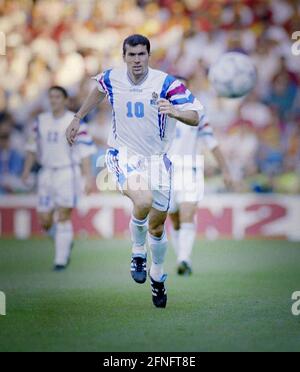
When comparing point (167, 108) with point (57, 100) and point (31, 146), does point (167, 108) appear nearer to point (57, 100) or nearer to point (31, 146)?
point (57, 100)

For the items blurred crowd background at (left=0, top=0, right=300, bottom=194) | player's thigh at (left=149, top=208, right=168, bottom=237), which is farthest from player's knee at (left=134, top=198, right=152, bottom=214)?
blurred crowd background at (left=0, top=0, right=300, bottom=194)

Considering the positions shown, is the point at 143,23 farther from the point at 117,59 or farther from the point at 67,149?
the point at 67,149

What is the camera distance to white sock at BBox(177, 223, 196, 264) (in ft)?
38.2

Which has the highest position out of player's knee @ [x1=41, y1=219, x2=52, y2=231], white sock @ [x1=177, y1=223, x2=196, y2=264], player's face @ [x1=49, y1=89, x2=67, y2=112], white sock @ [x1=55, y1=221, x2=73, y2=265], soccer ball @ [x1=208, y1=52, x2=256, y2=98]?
soccer ball @ [x1=208, y1=52, x2=256, y2=98]

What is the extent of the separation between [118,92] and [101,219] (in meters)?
8.45

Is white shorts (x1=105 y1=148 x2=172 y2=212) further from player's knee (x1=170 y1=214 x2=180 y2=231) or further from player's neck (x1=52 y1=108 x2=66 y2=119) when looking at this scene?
player's neck (x1=52 y1=108 x2=66 y2=119)

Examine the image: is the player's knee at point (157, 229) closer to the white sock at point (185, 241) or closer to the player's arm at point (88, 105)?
the player's arm at point (88, 105)

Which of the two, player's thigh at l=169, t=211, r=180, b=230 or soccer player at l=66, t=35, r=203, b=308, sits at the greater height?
player's thigh at l=169, t=211, r=180, b=230

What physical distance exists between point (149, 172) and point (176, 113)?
81 centimetres

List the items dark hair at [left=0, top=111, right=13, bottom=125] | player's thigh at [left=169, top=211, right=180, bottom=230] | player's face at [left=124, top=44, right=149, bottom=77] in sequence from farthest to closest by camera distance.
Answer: dark hair at [left=0, top=111, right=13, bottom=125] < player's thigh at [left=169, top=211, right=180, bottom=230] < player's face at [left=124, top=44, right=149, bottom=77]

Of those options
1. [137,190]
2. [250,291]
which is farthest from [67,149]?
[137,190]

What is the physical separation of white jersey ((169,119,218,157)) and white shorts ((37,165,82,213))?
158cm

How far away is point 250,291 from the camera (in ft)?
33.1

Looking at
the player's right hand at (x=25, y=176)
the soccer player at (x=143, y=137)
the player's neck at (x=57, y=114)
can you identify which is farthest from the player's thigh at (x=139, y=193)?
the player's right hand at (x=25, y=176)
